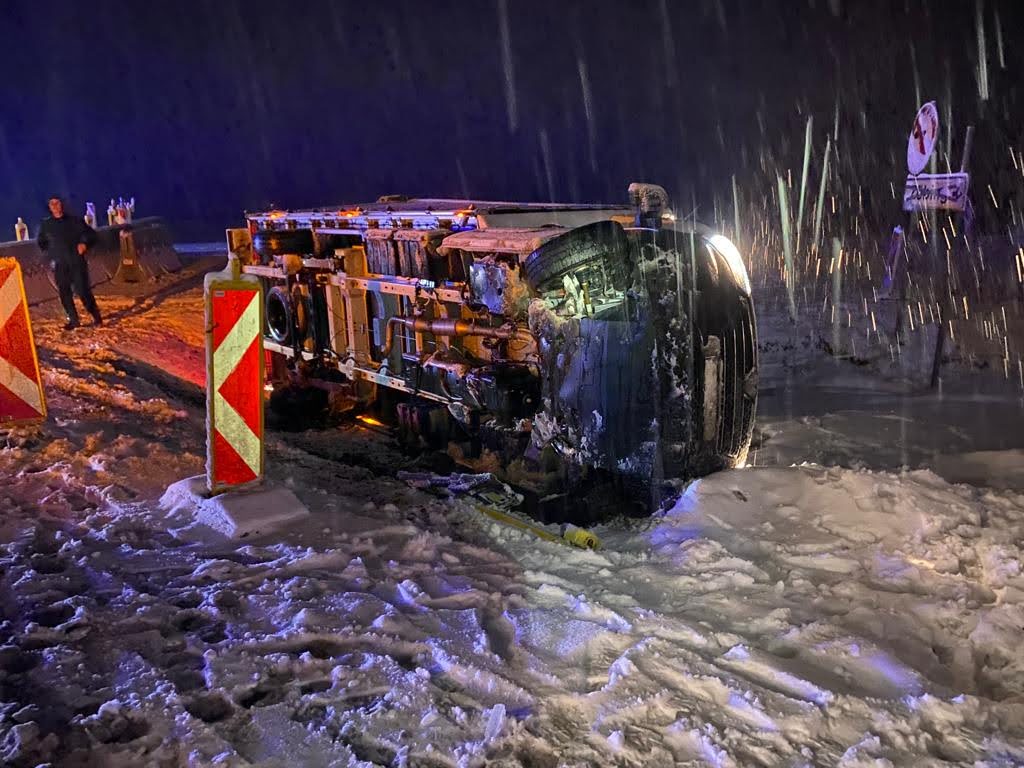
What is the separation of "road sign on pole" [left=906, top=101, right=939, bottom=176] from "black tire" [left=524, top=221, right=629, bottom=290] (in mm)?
5732

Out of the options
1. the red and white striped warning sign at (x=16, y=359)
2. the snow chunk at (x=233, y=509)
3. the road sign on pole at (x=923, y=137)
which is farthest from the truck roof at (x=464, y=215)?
the road sign on pole at (x=923, y=137)

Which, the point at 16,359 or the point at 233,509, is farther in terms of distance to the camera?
the point at 16,359

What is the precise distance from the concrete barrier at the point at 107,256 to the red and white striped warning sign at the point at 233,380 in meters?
9.90

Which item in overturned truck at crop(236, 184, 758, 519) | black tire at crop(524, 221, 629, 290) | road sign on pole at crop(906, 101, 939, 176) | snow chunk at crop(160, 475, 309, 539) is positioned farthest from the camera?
road sign on pole at crop(906, 101, 939, 176)

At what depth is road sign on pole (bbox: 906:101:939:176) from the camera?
8938 millimetres

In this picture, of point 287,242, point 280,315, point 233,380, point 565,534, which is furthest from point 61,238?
point 565,534

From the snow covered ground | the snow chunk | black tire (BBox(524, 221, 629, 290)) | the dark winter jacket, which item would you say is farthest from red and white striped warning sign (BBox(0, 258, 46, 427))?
the dark winter jacket

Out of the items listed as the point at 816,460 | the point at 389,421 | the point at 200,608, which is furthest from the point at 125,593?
the point at 816,460

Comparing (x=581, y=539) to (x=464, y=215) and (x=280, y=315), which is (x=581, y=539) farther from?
(x=280, y=315)

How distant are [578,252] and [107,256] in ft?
46.9

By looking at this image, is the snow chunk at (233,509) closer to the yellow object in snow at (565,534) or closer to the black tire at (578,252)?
the yellow object in snow at (565,534)

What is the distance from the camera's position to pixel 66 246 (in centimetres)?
1119

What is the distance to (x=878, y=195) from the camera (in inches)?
1085

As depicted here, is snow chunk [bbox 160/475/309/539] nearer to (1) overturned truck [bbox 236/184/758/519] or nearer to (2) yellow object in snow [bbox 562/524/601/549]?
(2) yellow object in snow [bbox 562/524/601/549]
